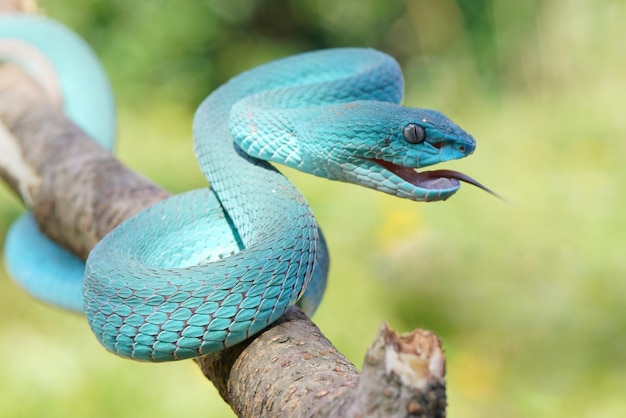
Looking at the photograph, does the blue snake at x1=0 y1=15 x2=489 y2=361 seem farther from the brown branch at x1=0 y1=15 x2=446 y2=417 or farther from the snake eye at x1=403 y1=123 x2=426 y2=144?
the brown branch at x1=0 y1=15 x2=446 y2=417

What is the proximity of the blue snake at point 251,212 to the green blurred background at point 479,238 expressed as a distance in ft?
4.22

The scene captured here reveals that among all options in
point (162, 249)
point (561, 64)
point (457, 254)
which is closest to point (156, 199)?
point (162, 249)

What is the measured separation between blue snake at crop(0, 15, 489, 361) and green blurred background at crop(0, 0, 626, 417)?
1285mm

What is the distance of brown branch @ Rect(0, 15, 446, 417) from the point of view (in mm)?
1334

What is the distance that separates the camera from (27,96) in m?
4.03

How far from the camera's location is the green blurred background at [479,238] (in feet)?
14.1

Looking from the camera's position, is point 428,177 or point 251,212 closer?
point 251,212

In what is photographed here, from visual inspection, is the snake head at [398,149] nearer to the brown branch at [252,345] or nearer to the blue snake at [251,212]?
the blue snake at [251,212]

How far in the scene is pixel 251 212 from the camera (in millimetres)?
2350

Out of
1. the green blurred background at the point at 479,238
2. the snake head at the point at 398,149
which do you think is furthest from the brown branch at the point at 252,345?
the green blurred background at the point at 479,238

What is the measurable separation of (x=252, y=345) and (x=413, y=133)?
90cm

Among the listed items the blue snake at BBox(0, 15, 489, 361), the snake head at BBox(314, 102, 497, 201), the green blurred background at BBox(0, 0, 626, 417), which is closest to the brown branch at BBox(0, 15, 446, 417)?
the blue snake at BBox(0, 15, 489, 361)

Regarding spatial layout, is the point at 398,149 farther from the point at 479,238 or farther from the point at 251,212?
the point at 479,238

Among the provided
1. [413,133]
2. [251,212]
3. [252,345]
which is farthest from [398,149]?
[252,345]
